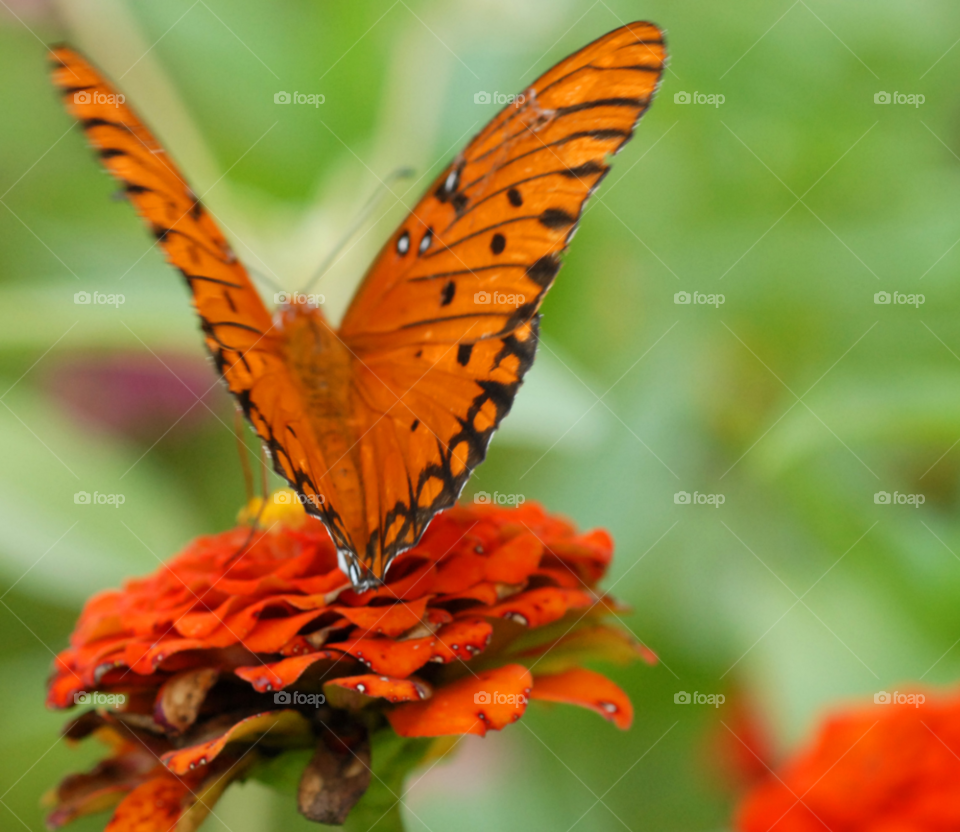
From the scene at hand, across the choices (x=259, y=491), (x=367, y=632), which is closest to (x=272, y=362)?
(x=367, y=632)

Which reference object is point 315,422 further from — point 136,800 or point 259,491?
point 259,491

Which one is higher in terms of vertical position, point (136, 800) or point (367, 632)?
point (367, 632)

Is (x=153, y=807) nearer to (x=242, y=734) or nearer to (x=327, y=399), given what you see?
(x=242, y=734)

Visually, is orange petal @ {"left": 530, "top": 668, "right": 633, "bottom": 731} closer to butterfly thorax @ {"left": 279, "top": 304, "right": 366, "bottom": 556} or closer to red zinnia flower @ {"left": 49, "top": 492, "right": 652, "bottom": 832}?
red zinnia flower @ {"left": 49, "top": 492, "right": 652, "bottom": 832}

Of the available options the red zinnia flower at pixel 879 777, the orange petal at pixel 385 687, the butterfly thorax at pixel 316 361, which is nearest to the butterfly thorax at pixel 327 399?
the butterfly thorax at pixel 316 361

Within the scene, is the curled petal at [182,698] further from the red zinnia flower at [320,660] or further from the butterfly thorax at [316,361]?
the butterfly thorax at [316,361]

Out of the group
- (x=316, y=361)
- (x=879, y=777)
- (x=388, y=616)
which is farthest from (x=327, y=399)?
(x=879, y=777)
